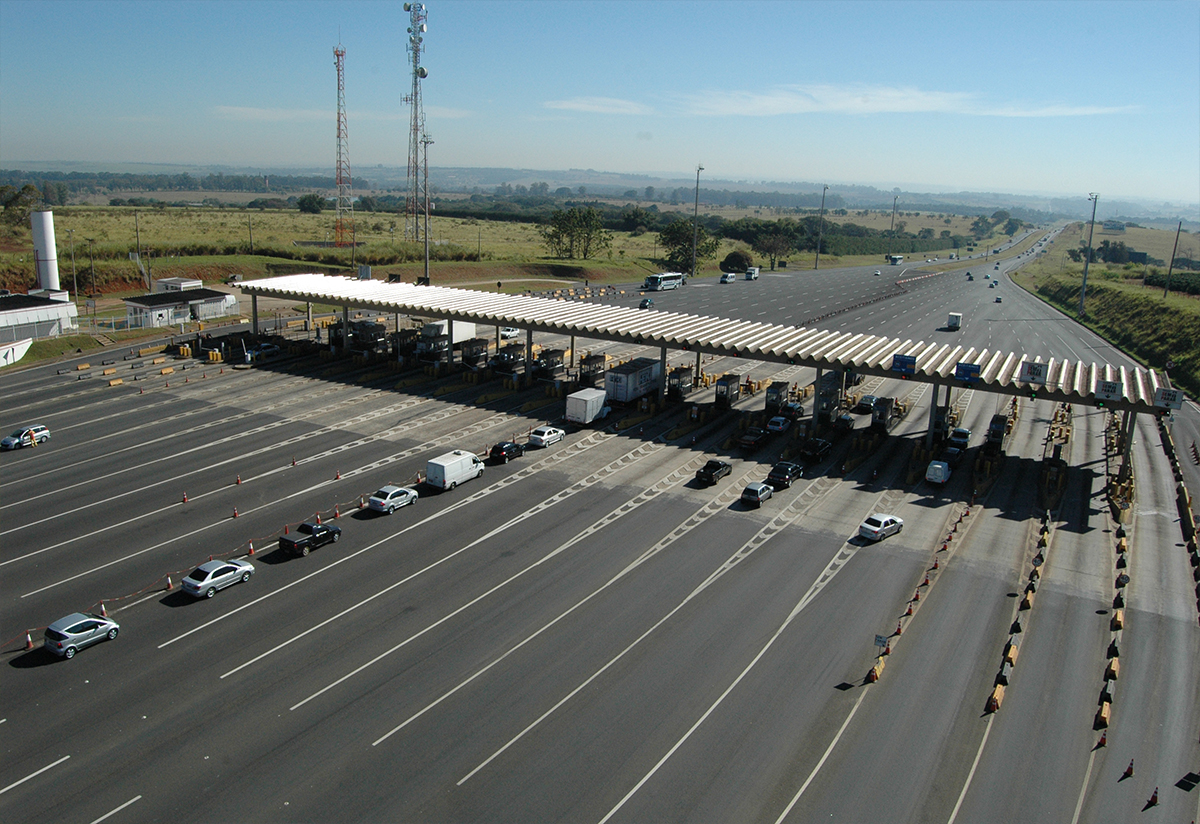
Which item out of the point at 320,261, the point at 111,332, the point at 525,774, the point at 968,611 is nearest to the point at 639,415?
the point at 968,611

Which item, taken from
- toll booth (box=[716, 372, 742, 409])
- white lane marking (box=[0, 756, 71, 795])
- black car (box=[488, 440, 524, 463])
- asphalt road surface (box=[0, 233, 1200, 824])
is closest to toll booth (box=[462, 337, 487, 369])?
asphalt road surface (box=[0, 233, 1200, 824])

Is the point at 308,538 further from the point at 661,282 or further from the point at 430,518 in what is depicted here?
the point at 661,282

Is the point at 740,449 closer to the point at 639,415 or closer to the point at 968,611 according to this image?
the point at 639,415

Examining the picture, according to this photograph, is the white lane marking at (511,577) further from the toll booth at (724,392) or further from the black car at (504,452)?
the toll booth at (724,392)

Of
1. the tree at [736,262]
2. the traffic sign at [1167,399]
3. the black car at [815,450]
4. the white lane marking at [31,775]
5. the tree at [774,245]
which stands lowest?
the white lane marking at [31,775]

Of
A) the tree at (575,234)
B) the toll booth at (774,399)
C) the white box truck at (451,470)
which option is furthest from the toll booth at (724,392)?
the tree at (575,234)

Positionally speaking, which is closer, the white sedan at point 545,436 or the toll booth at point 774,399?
the white sedan at point 545,436

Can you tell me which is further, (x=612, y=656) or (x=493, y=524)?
(x=493, y=524)
